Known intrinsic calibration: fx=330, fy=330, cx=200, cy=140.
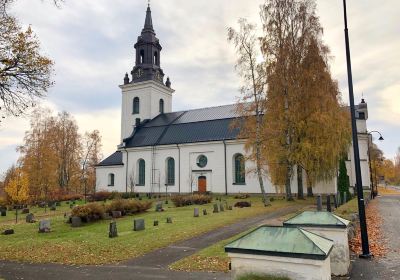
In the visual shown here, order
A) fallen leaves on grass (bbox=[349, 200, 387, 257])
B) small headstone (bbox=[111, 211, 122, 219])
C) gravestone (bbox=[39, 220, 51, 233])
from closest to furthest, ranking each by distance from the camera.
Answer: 1. fallen leaves on grass (bbox=[349, 200, 387, 257])
2. gravestone (bbox=[39, 220, 51, 233])
3. small headstone (bbox=[111, 211, 122, 219])

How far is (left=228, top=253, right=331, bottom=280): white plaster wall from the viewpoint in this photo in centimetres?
424

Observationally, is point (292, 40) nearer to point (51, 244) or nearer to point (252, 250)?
point (51, 244)

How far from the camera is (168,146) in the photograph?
39438 mm

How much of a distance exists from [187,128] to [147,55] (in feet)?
41.1

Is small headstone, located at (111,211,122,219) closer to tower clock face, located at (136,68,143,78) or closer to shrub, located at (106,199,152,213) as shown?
shrub, located at (106,199,152,213)

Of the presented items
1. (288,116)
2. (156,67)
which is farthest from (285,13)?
(156,67)

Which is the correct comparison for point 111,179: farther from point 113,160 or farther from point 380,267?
point 380,267

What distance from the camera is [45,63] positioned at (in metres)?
12.3

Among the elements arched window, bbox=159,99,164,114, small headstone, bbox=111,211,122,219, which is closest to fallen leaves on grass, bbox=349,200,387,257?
small headstone, bbox=111,211,122,219

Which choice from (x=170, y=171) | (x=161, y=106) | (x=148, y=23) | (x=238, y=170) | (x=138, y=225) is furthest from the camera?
(x=161, y=106)

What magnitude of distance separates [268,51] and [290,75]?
2333mm

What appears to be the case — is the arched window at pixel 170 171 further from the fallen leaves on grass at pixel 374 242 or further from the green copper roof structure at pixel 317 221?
the green copper roof structure at pixel 317 221

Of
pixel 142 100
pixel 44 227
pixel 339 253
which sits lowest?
pixel 44 227

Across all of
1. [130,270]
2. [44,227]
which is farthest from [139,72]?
[130,270]
